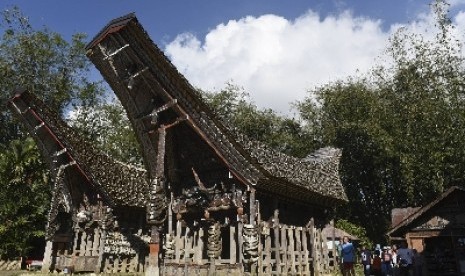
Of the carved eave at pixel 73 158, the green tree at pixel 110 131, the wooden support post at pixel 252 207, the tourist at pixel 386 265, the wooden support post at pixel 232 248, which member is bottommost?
Result: the tourist at pixel 386 265

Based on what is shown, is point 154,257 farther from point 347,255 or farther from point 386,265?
point 386,265

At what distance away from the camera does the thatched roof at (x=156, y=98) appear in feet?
40.7

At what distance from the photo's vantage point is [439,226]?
18266mm

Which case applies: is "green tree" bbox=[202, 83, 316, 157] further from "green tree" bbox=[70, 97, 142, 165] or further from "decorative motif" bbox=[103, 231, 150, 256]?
"decorative motif" bbox=[103, 231, 150, 256]

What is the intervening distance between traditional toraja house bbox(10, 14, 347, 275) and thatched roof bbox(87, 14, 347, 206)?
34mm

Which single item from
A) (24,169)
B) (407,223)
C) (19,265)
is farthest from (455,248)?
(24,169)

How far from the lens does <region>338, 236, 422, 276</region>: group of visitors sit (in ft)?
44.6

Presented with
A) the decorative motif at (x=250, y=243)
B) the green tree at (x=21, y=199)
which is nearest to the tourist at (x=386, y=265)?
the decorative motif at (x=250, y=243)

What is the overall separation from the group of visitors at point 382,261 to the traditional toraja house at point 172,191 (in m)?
2.02

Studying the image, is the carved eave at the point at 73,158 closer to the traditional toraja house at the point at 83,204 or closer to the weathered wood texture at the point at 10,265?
the traditional toraja house at the point at 83,204

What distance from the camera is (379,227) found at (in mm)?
34375

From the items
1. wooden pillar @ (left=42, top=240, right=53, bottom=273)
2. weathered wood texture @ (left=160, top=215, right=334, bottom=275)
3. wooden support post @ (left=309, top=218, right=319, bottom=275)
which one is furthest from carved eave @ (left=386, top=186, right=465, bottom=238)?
wooden pillar @ (left=42, top=240, right=53, bottom=273)

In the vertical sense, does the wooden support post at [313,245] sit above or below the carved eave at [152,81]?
below

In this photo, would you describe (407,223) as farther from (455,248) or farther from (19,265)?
(19,265)
